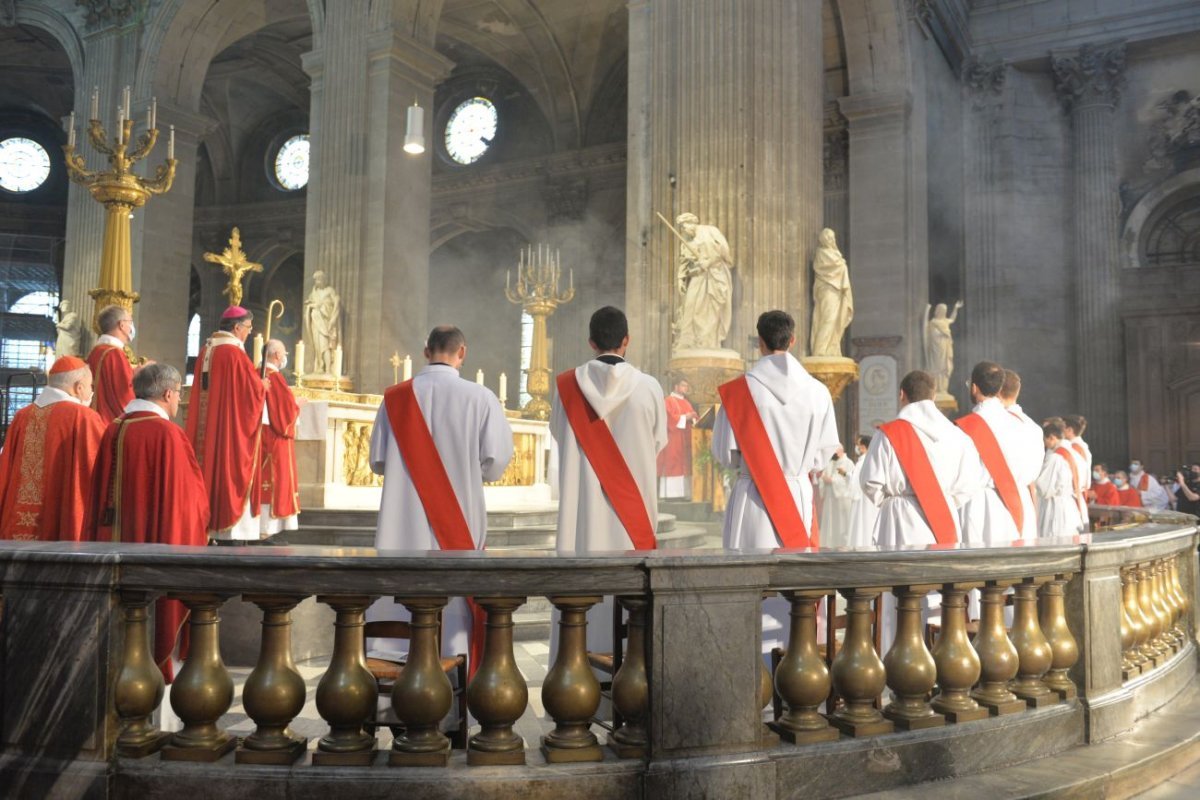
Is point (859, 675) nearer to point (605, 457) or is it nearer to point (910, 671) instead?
point (910, 671)

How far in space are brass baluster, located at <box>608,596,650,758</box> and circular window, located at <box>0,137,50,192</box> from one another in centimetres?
3009

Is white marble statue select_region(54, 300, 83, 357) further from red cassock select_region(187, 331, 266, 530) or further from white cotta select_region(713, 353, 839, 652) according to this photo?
white cotta select_region(713, 353, 839, 652)

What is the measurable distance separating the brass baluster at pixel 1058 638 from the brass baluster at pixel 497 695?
5.77 ft

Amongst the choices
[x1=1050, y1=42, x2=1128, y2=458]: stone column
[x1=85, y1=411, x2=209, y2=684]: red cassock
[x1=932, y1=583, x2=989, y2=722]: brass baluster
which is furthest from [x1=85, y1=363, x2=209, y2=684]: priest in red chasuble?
[x1=1050, y1=42, x2=1128, y2=458]: stone column

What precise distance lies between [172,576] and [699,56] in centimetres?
1014

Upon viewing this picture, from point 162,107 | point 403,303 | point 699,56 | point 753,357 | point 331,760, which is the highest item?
point 162,107

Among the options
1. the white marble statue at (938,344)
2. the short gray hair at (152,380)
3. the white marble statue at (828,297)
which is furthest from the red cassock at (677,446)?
the short gray hair at (152,380)

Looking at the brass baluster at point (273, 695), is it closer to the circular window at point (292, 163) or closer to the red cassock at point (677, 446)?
the red cassock at point (677, 446)

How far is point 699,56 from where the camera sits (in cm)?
1134

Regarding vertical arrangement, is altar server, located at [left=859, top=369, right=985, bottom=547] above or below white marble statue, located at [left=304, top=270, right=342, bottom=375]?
below

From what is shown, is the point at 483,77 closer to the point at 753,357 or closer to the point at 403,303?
the point at 403,303

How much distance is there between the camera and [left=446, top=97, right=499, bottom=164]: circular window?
81.8 feet

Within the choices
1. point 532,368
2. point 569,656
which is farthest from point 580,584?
point 532,368

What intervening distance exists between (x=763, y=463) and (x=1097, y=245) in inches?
700
